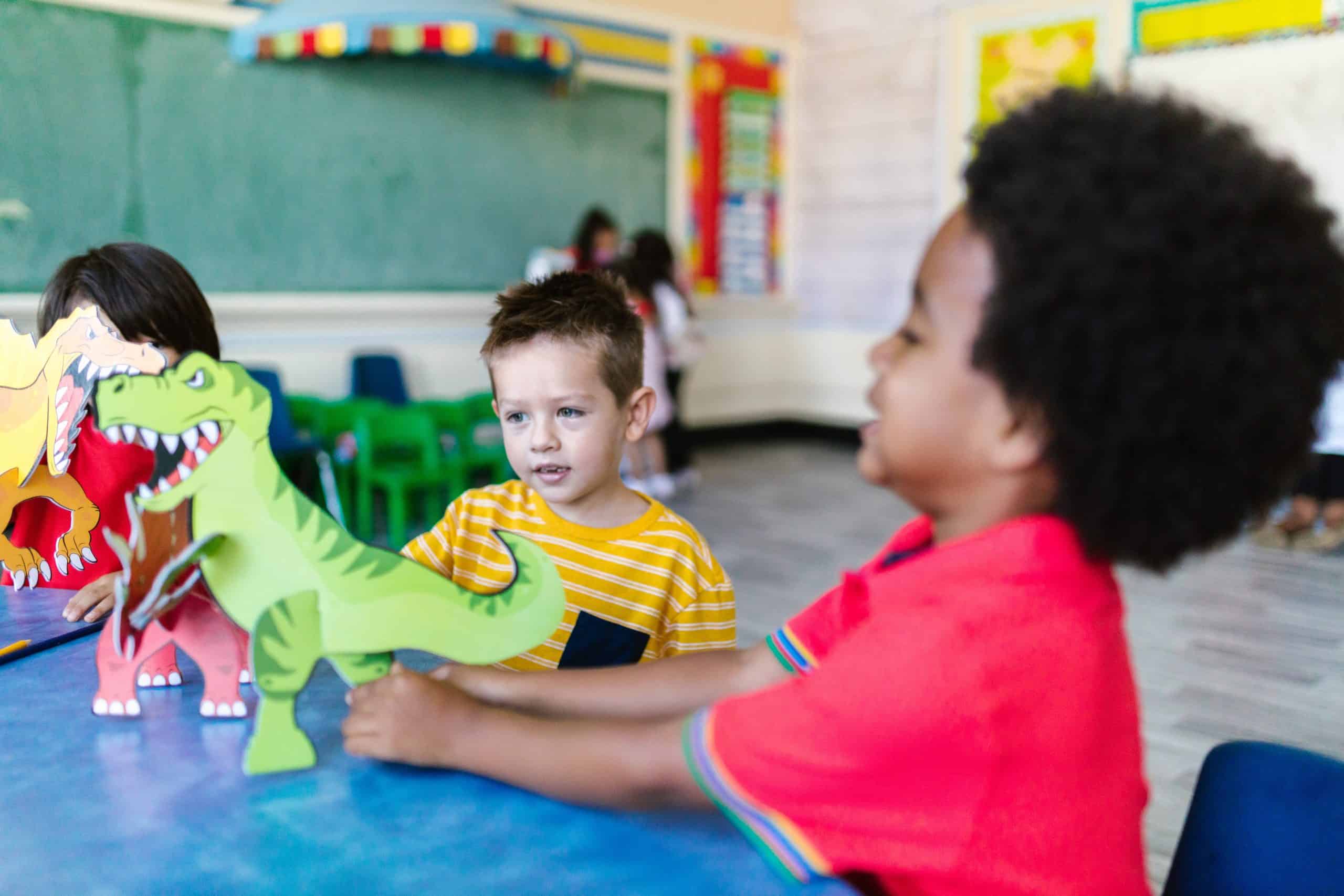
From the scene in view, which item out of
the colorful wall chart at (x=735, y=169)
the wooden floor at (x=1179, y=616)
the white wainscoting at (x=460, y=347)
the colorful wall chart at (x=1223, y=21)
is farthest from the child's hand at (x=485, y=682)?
the colorful wall chart at (x=735, y=169)

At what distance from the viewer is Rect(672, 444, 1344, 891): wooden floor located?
98.8 inches

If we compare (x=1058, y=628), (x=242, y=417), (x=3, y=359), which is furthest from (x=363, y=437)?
(x=1058, y=628)

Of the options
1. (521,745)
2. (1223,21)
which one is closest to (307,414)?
(521,745)

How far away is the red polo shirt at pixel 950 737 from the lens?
2.10ft

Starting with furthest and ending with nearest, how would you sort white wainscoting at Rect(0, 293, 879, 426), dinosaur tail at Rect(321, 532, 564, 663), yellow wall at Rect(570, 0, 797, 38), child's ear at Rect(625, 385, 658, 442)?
yellow wall at Rect(570, 0, 797, 38), white wainscoting at Rect(0, 293, 879, 426), child's ear at Rect(625, 385, 658, 442), dinosaur tail at Rect(321, 532, 564, 663)

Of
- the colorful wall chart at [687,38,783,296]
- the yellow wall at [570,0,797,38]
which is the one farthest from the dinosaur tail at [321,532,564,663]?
the colorful wall chart at [687,38,783,296]

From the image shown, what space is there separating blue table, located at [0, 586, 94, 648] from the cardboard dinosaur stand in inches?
13.1

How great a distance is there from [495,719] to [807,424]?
20.9 feet

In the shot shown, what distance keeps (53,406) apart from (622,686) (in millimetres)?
655

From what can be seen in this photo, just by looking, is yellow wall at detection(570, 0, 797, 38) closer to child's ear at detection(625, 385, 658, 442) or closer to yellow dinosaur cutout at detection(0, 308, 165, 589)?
child's ear at detection(625, 385, 658, 442)

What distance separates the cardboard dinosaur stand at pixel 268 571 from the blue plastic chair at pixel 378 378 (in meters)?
4.12

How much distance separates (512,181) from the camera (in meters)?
5.48

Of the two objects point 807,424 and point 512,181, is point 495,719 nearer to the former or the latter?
point 512,181

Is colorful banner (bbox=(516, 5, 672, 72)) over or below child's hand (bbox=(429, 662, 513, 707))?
over
